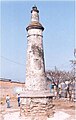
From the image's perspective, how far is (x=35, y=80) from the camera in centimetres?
1038

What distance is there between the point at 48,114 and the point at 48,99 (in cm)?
65

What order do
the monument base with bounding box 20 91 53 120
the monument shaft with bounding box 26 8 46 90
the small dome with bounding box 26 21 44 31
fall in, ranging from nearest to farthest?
the monument base with bounding box 20 91 53 120 → the monument shaft with bounding box 26 8 46 90 → the small dome with bounding box 26 21 44 31

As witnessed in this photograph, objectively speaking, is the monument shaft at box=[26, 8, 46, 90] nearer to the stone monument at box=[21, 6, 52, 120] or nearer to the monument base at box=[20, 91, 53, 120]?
the stone monument at box=[21, 6, 52, 120]

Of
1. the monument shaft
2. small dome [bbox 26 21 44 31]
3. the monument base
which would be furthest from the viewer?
small dome [bbox 26 21 44 31]

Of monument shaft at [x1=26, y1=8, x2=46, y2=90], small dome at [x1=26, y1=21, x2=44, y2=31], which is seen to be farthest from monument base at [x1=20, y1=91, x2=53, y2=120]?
small dome at [x1=26, y1=21, x2=44, y2=31]

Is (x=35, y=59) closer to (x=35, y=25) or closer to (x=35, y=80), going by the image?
(x=35, y=80)

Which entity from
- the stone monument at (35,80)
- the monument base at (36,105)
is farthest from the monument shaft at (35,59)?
the monument base at (36,105)

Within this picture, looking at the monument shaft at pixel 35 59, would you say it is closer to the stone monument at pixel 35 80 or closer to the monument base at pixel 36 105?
the stone monument at pixel 35 80

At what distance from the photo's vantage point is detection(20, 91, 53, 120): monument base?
392 inches

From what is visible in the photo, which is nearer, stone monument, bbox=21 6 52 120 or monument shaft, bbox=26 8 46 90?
stone monument, bbox=21 6 52 120

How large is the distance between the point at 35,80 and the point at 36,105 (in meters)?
1.11

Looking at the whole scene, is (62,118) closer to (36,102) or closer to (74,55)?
(36,102)

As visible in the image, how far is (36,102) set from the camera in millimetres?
10016

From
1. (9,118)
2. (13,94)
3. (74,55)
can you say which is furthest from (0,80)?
(9,118)
